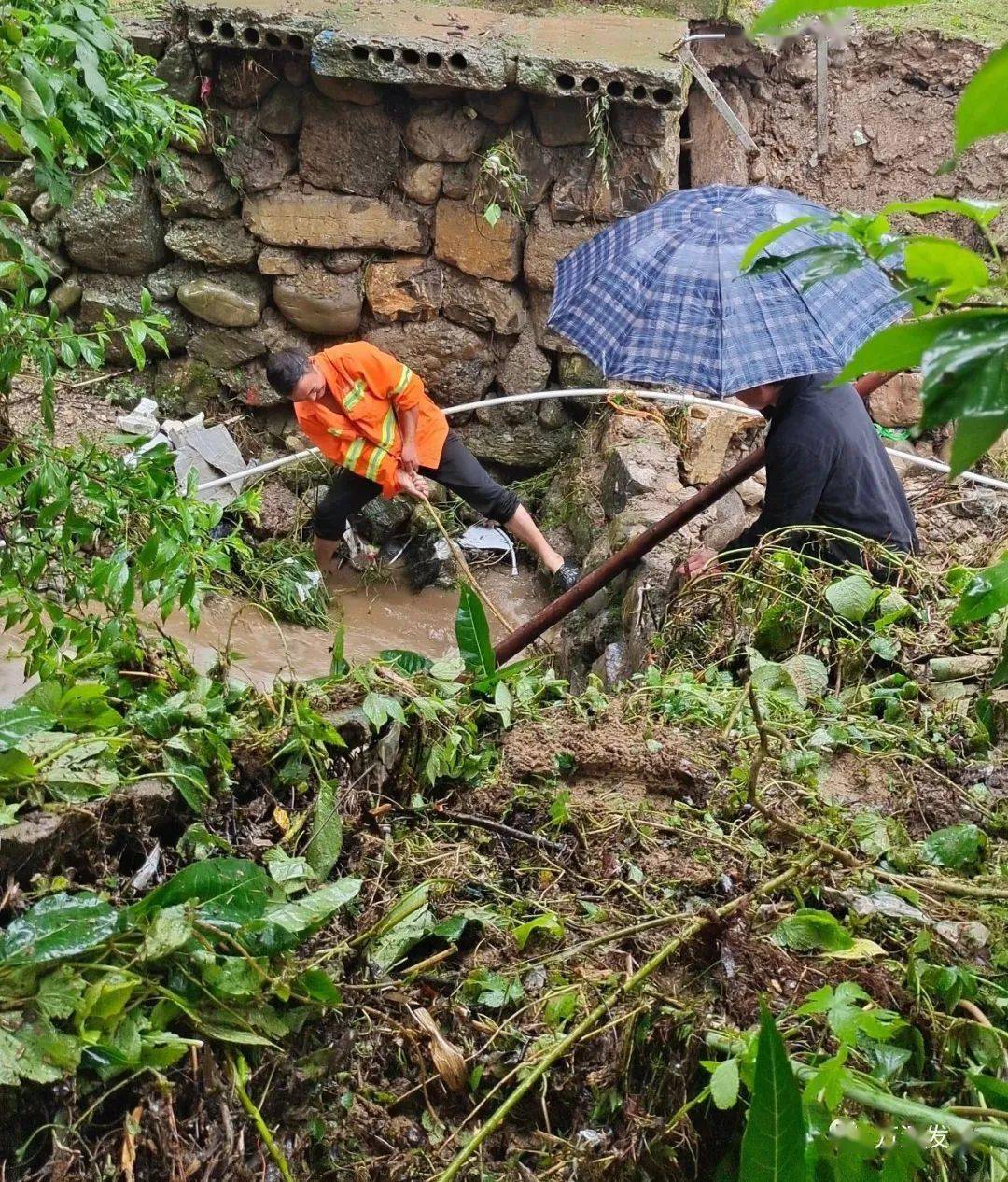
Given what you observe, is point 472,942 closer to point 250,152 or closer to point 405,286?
point 405,286

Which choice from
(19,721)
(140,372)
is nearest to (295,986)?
(19,721)

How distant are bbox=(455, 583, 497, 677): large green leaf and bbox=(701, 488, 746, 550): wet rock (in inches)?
99.2

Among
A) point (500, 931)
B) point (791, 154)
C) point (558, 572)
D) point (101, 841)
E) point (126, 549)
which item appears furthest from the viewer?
point (791, 154)

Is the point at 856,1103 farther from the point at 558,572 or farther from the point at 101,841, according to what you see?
the point at 558,572

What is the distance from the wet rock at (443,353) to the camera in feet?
19.8

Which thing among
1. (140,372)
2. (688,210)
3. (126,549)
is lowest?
(140,372)

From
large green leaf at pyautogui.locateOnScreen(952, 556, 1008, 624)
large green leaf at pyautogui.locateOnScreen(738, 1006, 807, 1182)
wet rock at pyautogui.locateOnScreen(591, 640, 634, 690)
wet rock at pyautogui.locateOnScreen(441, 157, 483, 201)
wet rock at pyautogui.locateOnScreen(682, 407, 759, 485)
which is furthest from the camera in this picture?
wet rock at pyautogui.locateOnScreen(441, 157, 483, 201)

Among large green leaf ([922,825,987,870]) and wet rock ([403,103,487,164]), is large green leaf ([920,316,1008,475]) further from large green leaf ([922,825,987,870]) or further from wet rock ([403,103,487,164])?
wet rock ([403,103,487,164])

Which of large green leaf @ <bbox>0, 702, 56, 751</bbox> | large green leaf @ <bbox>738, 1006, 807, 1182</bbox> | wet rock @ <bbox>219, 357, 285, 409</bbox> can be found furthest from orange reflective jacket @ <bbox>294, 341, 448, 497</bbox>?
large green leaf @ <bbox>738, 1006, 807, 1182</bbox>

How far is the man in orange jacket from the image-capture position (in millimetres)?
5062

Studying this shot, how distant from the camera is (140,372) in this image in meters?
6.27

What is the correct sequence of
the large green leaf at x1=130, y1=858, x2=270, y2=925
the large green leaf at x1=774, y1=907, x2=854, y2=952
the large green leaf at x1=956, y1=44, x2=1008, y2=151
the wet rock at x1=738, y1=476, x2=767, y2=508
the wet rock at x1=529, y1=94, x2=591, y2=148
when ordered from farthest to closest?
the wet rock at x1=529, y1=94, x2=591, y2=148 < the wet rock at x1=738, y1=476, x2=767, y2=508 < the large green leaf at x1=774, y1=907, x2=854, y2=952 < the large green leaf at x1=130, y1=858, x2=270, y2=925 < the large green leaf at x1=956, y1=44, x2=1008, y2=151

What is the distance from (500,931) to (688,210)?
2.61m

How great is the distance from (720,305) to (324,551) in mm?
3022
